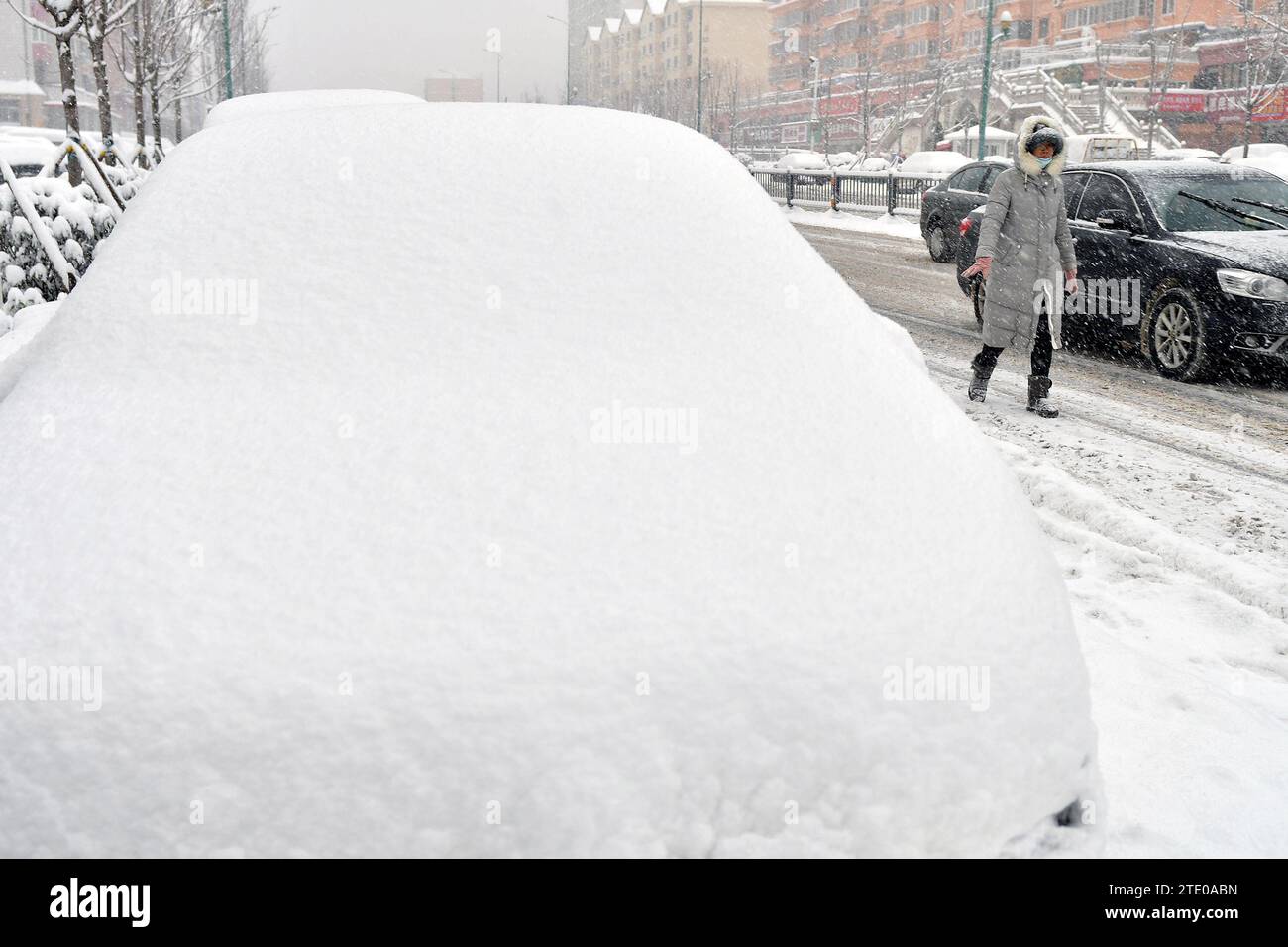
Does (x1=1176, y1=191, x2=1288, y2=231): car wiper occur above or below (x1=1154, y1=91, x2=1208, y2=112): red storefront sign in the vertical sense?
below

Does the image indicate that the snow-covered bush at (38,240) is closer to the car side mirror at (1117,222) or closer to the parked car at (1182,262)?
the parked car at (1182,262)

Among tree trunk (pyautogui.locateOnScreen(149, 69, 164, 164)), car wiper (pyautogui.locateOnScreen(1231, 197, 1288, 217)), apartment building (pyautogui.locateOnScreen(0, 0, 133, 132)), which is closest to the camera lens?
car wiper (pyautogui.locateOnScreen(1231, 197, 1288, 217))

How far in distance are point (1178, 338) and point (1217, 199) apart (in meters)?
1.45

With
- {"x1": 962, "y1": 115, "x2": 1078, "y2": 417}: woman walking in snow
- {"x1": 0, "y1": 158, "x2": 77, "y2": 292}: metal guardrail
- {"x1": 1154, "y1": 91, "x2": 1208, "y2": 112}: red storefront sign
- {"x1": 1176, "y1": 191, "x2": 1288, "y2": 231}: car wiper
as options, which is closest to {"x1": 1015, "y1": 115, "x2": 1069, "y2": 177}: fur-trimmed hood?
{"x1": 962, "y1": 115, "x2": 1078, "y2": 417}: woman walking in snow

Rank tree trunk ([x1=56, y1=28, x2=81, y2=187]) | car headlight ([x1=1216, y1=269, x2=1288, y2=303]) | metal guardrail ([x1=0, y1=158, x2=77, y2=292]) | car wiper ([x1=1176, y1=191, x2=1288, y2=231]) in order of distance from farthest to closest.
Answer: tree trunk ([x1=56, y1=28, x2=81, y2=187])
metal guardrail ([x1=0, y1=158, x2=77, y2=292])
car wiper ([x1=1176, y1=191, x2=1288, y2=231])
car headlight ([x1=1216, y1=269, x2=1288, y2=303])

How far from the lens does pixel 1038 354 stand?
7141 millimetres

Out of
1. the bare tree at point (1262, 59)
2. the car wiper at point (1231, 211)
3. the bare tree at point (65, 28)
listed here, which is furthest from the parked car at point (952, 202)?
the bare tree at point (1262, 59)

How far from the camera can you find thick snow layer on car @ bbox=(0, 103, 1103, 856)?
1.64m

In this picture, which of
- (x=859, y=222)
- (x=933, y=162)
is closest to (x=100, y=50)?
(x=859, y=222)

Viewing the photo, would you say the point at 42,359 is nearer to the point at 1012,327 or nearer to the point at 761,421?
the point at 761,421

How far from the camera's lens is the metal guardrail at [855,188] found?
24.7 meters

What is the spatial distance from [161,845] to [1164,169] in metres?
9.44

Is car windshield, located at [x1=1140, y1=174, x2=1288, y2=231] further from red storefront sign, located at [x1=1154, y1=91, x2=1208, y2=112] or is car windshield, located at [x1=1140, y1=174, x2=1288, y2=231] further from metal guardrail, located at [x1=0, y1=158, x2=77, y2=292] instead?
red storefront sign, located at [x1=1154, y1=91, x2=1208, y2=112]

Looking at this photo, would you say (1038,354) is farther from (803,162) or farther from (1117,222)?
(803,162)
